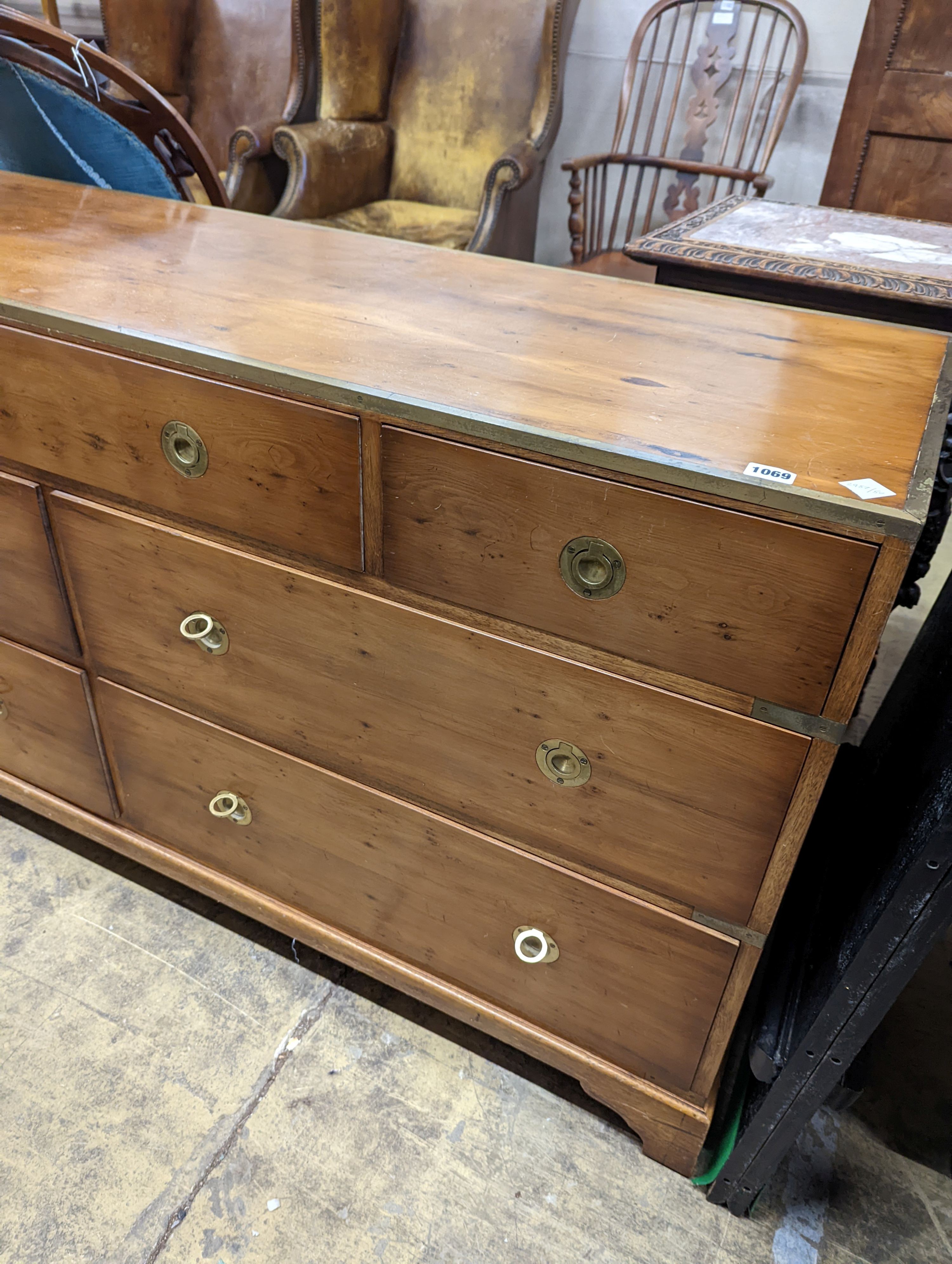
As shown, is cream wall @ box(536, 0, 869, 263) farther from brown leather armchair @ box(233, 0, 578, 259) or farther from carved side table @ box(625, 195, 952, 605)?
carved side table @ box(625, 195, 952, 605)

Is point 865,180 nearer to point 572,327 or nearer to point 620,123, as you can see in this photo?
point 620,123

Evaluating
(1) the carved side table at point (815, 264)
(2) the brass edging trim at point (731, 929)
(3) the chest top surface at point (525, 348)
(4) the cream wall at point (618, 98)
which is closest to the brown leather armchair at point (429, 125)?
(4) the cream wall at point (618, 98)

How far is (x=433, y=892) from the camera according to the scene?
1027mm

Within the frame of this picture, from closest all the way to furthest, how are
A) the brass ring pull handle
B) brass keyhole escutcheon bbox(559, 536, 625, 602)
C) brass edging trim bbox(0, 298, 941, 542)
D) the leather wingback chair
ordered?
brass edging trim bbox(0, 298, 941, 542) → brass keyhole escutcheon bbox(559, 536, 625, 602) → the brass ring pull handle → the leather wingback chair

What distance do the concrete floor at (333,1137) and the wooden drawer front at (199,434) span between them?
2.36 feet

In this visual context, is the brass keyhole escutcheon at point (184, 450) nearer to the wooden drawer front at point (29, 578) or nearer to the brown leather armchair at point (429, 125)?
the wooden drawer front at point (29, 578)

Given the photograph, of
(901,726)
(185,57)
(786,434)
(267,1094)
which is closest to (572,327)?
(786,434)

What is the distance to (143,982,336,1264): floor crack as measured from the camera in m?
0.97

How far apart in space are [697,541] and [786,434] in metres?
0.14

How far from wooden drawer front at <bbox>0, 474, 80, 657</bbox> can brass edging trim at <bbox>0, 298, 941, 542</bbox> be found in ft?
0.76

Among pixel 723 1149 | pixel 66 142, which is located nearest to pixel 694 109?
pixel 66 142

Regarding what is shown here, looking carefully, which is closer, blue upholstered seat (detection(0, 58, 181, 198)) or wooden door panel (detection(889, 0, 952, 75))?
blue upholstered seat (detection(0, 58, 181, 198))

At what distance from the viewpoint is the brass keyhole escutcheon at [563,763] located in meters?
0.82

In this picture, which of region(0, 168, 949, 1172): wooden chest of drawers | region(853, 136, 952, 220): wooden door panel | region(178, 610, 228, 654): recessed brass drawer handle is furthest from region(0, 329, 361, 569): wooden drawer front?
region(853, 136, 952, 220): wooden door panel
